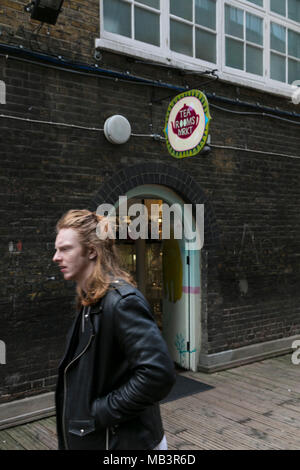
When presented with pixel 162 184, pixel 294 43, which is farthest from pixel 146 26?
pixel 294 43

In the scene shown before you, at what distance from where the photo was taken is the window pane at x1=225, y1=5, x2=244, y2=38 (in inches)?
289

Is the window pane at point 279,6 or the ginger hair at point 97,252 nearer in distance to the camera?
the ginger hair at point 97,252

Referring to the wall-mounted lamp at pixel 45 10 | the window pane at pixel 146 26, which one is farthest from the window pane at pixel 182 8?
the wall-mounted lamp at pixel 45 10

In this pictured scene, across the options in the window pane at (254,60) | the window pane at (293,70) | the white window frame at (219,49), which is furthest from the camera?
the window pane at (293,70)

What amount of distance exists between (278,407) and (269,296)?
8.63 feet

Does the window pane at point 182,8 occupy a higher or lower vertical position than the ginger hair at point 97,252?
higher

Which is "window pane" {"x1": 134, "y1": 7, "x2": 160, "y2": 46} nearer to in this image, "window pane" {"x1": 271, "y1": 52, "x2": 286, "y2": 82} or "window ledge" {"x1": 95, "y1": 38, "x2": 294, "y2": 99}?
"window ledge" {"x1": 95, "y1": 38, "x2": 294, "y2": 99}

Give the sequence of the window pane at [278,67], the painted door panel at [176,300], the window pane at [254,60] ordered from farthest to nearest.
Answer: the window pane at [278,67]
the window pane at [254,60]
the painted door panel at [176,300]

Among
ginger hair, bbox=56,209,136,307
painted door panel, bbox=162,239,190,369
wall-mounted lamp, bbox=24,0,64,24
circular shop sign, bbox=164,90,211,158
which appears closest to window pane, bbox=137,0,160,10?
circular shop sign, bbox=164,90,211,158

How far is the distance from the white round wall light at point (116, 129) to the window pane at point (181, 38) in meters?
1.66

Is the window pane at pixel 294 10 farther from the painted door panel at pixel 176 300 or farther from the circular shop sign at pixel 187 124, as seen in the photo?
Answer: the painted door panel at pixel 176 300

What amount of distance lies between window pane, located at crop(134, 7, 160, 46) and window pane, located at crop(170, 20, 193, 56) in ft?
0.94

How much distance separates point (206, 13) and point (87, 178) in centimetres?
353

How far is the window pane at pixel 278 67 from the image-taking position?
8.07 metres
